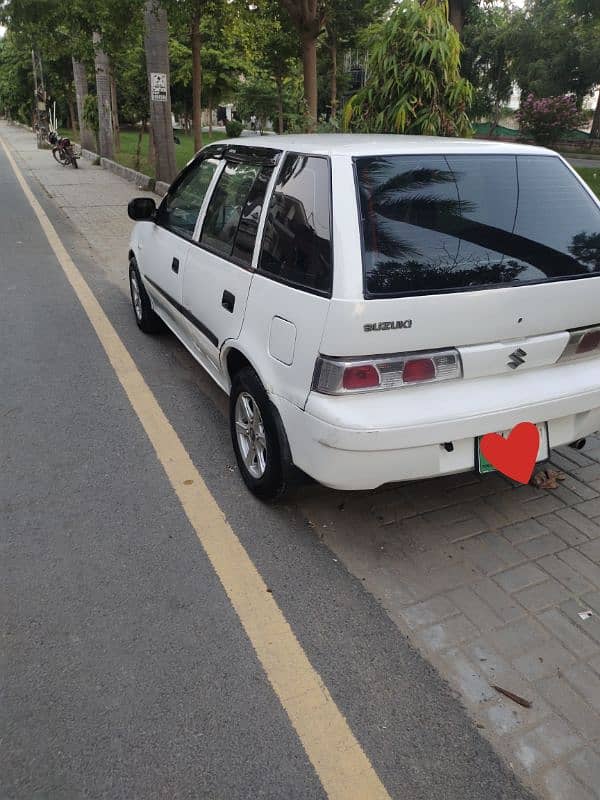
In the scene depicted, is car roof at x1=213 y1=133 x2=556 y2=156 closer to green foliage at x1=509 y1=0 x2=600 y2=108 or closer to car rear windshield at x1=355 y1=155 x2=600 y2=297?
car rear windshield at x1=355 y1=155 x2=600 y2=297

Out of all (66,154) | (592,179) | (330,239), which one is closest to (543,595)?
(330,239)

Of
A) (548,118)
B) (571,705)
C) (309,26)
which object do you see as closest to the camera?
(571,705)

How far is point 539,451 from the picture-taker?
3.00m

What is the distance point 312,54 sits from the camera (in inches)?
480

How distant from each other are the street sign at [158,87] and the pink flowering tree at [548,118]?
65.5 feet

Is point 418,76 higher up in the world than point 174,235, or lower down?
higher up

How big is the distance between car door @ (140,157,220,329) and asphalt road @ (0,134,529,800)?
106 centimetres

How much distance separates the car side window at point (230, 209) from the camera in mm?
3424

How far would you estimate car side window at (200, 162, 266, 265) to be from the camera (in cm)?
342

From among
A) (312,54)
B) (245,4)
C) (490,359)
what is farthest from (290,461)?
(245,4)

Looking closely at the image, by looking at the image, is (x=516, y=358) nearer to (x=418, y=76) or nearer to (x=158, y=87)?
(x=418, y=76)

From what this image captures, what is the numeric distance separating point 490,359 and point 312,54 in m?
11.3

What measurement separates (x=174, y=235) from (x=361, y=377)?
2.40m

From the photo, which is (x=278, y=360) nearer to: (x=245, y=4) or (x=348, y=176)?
(x=348, y=176)
